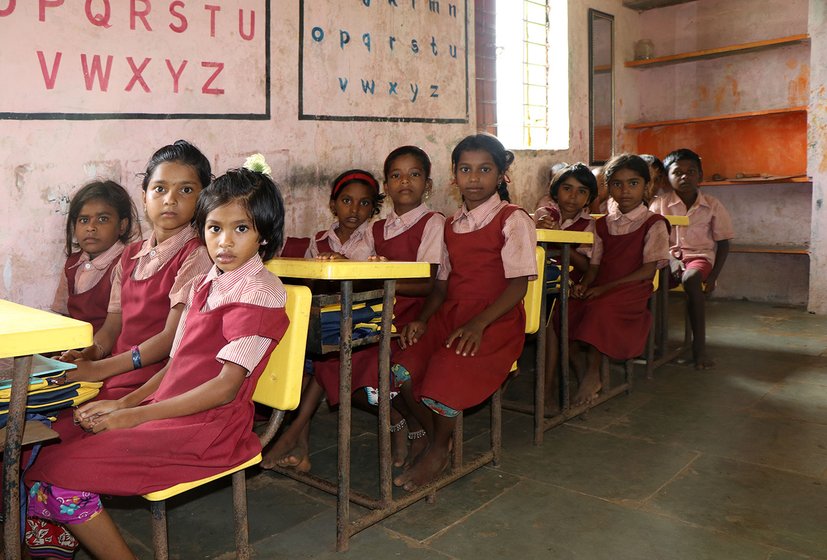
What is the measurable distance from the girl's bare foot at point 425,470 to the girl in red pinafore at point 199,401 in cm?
83

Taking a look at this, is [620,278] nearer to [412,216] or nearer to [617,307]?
[617,307]

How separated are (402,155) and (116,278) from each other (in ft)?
3.83

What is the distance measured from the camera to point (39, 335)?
4.06 ft

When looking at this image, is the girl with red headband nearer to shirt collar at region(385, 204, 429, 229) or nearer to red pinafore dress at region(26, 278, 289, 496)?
shirt collar at region(385, 204, 429, 229)

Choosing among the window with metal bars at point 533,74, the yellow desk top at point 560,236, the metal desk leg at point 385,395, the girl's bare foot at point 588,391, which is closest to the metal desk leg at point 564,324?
the yellow desk top at point 560,236

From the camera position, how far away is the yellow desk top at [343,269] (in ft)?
5.88

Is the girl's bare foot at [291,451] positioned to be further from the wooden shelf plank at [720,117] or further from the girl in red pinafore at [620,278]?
the wooden shelf plank at [720,117]

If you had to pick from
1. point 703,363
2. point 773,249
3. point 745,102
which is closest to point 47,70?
point 703,363

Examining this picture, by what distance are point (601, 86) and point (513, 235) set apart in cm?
374

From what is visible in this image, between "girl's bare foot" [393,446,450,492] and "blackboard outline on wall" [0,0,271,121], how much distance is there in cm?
160

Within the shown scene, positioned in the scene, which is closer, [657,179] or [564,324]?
[564,324]

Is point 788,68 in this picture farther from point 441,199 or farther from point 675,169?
point 441,199

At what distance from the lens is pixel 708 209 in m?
4.63

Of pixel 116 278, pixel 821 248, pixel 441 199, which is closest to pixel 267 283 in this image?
pixel 116 278
